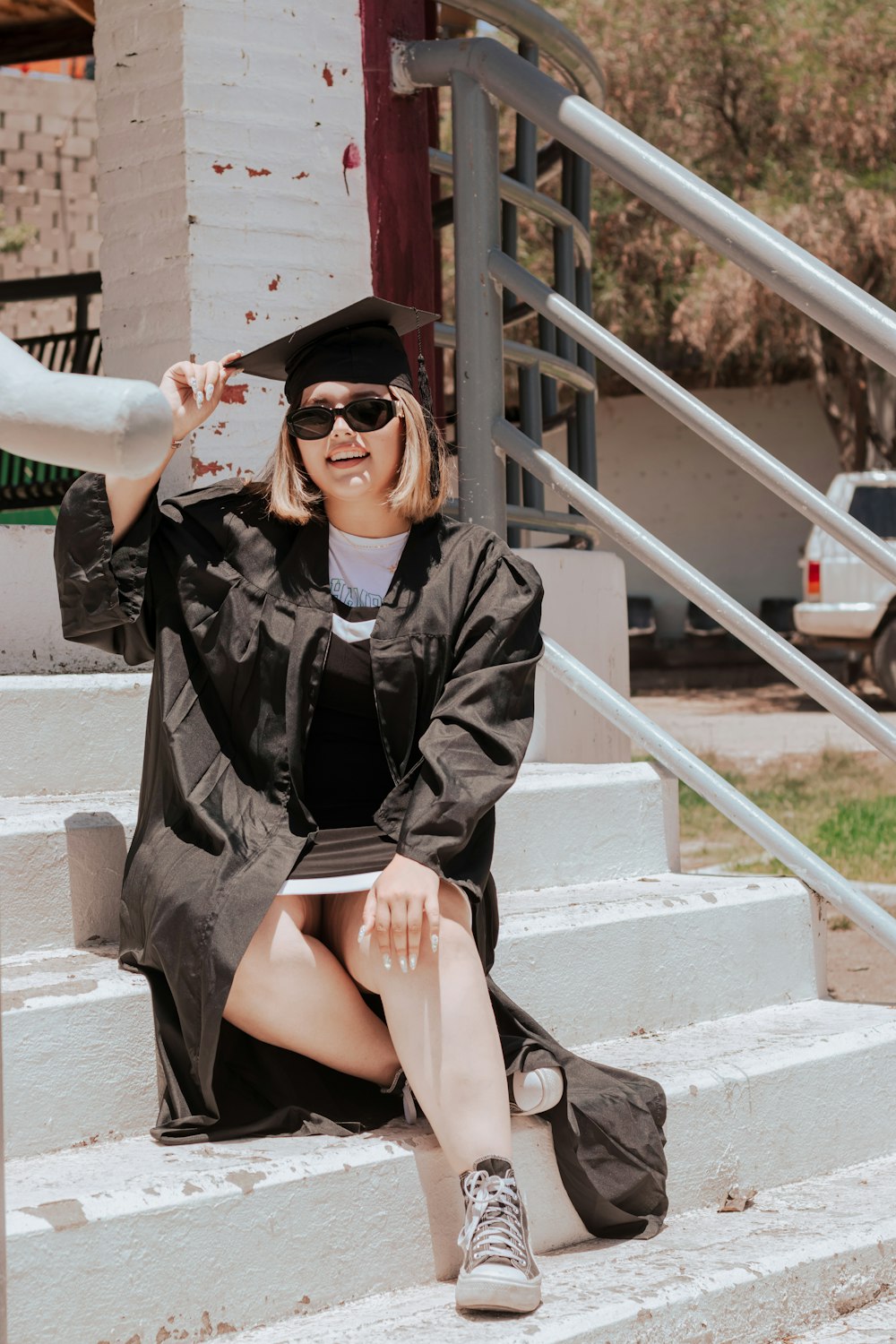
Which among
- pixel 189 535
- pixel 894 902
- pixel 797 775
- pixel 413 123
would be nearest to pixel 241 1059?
pixel 189 535

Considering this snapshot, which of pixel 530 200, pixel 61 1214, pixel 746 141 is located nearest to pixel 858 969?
pixel 530 200

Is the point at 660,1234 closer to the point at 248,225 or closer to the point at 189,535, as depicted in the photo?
the point at 189,535

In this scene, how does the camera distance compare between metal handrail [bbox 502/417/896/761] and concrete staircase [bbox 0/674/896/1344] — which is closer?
concrete staircase [bbox 0/674/896/1344]

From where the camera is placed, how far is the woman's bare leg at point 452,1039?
8.00 ft

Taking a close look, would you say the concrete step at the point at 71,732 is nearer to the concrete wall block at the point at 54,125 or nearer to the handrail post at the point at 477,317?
the handrail post at the point at 477,317

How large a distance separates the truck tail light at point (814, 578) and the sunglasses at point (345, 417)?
434 inches

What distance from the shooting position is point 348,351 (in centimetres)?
280

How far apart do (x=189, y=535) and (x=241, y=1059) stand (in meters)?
0.89

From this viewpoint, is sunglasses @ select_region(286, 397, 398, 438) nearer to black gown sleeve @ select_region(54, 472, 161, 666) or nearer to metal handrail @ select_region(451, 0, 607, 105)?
black gown sleeve @ select_region(54, 472, 161, 666)

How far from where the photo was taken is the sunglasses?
2.76 meters

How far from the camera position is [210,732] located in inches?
108

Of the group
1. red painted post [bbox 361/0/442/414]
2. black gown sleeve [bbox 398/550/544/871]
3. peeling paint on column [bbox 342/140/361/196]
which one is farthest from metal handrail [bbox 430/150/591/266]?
black gown sleeve [bbox 398/550/544/871]

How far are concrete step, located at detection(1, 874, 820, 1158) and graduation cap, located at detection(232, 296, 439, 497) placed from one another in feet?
3.01

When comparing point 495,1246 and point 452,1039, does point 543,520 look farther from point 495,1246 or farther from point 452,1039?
point 495,1246
